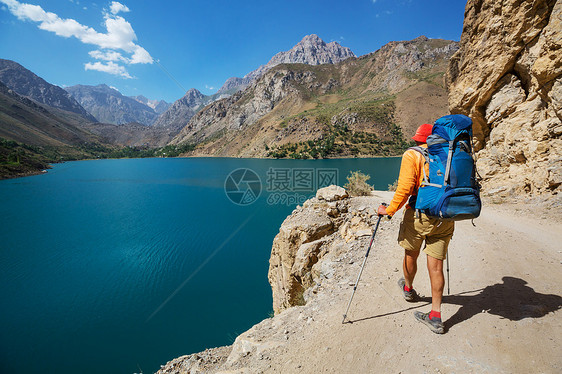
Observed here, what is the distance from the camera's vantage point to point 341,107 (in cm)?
12056

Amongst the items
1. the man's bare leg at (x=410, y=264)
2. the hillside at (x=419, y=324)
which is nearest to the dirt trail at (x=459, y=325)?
the hillside at (x=419, y=324)

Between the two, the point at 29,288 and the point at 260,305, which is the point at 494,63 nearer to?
the point at 260,305

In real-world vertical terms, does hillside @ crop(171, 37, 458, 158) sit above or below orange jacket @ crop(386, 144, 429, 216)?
above

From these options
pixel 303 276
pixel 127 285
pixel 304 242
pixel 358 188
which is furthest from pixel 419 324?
pixel 127 285

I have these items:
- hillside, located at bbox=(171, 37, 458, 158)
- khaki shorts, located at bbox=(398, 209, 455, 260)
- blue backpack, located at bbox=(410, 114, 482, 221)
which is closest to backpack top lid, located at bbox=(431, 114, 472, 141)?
blue backpack, located at bbox=(410, 114, 482, 221)

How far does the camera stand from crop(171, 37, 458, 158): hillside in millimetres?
91938

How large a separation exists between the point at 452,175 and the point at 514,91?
1173 centimetres

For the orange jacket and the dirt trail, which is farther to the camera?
the orange jacket

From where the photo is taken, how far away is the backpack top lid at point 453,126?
271 centimetres

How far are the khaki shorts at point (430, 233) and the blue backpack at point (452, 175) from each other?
235 mm

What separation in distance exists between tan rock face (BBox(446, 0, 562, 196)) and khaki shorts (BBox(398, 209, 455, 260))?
27.4 feet

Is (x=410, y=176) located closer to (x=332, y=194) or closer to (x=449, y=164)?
(x=449, y=164)

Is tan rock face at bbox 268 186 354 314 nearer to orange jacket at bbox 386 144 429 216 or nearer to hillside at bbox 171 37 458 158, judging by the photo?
orange jacket at bbox 386 144 429 216

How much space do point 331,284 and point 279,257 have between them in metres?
4.25
